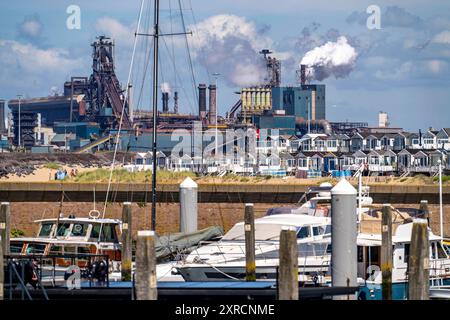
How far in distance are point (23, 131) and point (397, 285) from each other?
112826 mm

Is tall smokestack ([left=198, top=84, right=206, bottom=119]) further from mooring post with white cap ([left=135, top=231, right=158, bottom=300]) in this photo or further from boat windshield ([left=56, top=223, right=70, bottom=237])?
mooring post with white cap ([left=135, top=231, right=158, bottom=300])

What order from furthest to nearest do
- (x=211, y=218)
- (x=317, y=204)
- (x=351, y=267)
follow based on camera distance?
1. (x=211, y=218)
2. (x=317, y=204)
3. (x=351, y=267)

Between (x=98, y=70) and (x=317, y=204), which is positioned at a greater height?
(x=98, y=70)

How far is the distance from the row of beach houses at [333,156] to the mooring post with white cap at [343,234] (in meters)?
46.6

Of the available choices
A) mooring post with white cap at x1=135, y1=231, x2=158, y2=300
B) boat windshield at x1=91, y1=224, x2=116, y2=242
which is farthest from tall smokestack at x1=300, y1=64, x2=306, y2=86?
mooring post with white cap at x1=135, y1=231, x2=158, y2=300

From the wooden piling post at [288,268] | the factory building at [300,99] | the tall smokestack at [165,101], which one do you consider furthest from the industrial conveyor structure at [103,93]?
the wooden piling post at [288,268]

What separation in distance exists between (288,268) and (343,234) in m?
2.25

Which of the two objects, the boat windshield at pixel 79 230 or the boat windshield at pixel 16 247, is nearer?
the boat windshield at pixel 16 247

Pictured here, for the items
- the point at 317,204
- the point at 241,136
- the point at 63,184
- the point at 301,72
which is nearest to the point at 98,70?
the point at 301,72

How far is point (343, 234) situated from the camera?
69.8ft

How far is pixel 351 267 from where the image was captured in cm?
2155

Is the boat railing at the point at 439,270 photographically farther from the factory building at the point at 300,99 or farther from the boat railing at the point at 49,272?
the factory building at the point at 300,99

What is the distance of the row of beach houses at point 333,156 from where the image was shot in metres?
75.6
